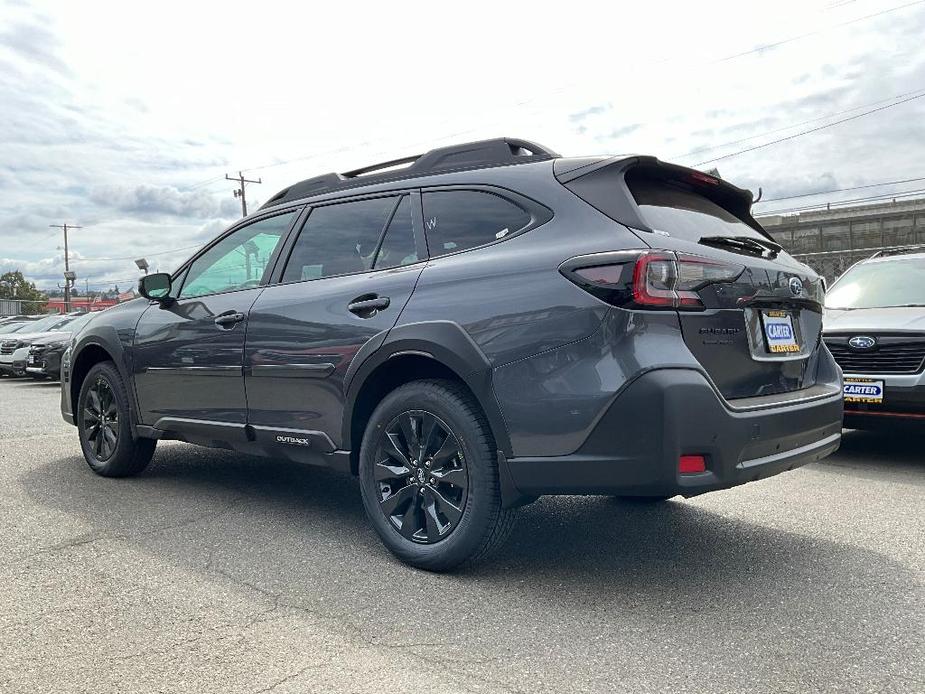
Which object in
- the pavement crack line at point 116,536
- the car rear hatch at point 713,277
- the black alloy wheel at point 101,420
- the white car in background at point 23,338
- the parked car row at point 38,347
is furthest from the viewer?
the white car in background at point 23,338

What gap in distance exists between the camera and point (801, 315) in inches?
144

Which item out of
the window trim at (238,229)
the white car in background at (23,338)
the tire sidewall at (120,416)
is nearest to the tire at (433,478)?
the window trim at (238,229)

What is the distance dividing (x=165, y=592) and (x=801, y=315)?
119 inches

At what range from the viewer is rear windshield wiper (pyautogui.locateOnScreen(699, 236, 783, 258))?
10.9 ft

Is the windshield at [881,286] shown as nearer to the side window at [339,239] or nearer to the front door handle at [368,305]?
the side window at [339,239]

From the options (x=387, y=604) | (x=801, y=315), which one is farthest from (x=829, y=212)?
(x=387, y=604)

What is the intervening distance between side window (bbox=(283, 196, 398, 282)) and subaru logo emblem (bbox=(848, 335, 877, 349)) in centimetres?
375

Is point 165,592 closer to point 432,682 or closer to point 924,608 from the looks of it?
point 432,682

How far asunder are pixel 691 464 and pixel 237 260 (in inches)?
119

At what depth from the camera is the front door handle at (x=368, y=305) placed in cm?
363

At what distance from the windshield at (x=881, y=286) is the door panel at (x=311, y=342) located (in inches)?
191

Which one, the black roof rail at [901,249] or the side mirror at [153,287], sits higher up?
the black roof rail at [901,249]

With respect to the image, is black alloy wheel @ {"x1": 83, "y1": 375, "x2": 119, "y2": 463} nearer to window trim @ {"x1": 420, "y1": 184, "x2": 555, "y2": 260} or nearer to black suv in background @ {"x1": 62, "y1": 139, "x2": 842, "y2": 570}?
black suv in background @ {"x1": 62, "y1": 139, "x2": 842, "y2": 570}

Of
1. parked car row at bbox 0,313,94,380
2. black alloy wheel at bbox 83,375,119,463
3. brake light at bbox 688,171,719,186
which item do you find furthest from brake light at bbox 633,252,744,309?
parked car row at bbox 0,313,94,380
